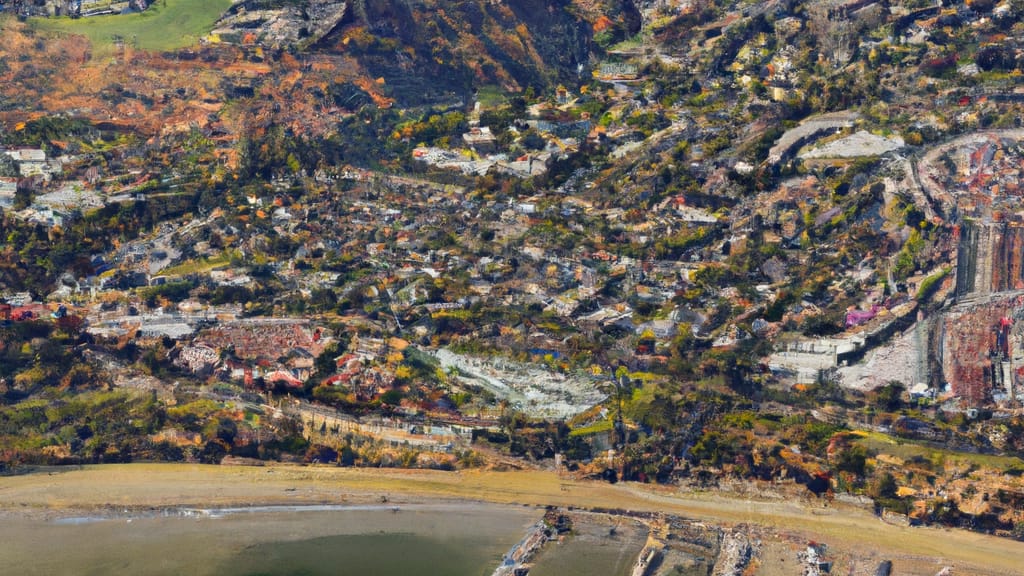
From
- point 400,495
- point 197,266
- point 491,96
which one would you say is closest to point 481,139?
point 491,96

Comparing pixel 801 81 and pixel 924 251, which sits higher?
pixel 801 81

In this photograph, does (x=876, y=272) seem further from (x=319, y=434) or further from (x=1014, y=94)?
(x=319, y=434)

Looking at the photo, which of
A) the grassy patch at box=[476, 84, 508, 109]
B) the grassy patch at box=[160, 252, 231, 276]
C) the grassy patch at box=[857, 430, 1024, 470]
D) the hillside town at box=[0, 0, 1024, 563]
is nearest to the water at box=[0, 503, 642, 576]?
the hillside town at box=[0, 0, 1024, 563]

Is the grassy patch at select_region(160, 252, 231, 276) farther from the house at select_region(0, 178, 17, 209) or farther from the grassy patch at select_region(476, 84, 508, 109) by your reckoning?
the grassy patch at select_region(476, 84, 508, 109)

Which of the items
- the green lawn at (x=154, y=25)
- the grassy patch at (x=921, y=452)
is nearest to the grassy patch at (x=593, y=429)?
the grassy patch at (x=921, y=452)

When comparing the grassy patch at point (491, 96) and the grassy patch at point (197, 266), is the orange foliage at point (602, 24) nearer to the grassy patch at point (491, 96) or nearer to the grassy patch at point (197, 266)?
the grassy patch at point (491, 96)

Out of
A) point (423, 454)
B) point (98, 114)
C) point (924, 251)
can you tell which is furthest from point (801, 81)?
point (98, 114)

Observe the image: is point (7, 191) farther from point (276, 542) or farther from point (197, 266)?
point (276, 542)
